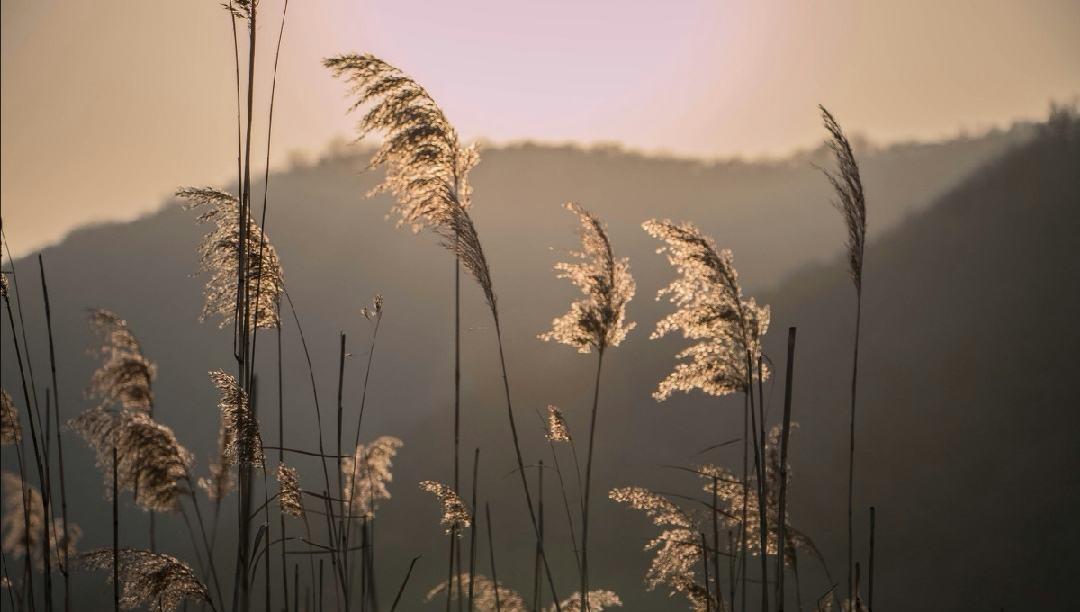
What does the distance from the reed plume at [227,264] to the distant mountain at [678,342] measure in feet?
83.9

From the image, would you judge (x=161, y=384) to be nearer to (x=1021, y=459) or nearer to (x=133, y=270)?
(x=133, y=270)

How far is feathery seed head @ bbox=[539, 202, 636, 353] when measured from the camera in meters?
3.30

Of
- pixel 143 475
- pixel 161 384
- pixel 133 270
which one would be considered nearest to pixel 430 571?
pixel 161 384

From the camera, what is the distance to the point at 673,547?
143 inches

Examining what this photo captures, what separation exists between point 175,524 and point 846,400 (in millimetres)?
26876

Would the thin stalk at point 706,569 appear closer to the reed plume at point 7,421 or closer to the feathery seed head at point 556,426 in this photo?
the feathery seed head at point 556,426

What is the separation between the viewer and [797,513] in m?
29.3

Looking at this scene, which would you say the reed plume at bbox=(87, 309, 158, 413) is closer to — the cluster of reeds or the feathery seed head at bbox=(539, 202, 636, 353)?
the cluster of reeds

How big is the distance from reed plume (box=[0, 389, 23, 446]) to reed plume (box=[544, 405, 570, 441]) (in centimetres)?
219

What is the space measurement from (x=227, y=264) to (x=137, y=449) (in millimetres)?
747

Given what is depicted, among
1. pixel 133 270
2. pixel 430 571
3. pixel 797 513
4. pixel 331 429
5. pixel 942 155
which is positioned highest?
pixel 942 155

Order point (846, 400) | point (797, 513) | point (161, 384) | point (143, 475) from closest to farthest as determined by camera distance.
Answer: point (143, 475) → point (797, 513) → point (846, 400) → point (161, 384)

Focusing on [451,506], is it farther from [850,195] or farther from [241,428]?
[850,195]

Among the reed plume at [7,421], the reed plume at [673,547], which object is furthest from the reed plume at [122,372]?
the reed plume at [673,547]
